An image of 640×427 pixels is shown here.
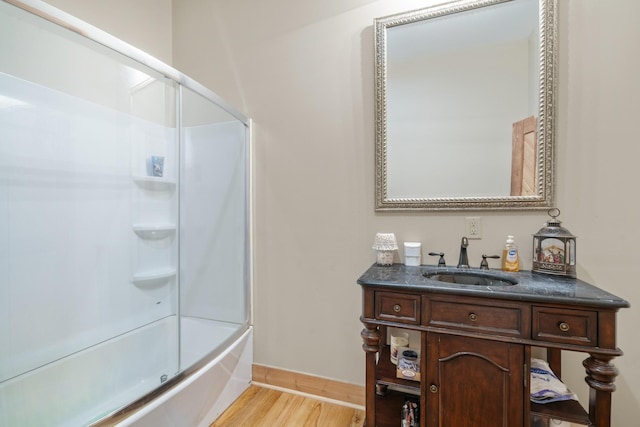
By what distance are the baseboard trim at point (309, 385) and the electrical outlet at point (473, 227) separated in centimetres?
107

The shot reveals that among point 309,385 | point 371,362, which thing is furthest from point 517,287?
point 309,385

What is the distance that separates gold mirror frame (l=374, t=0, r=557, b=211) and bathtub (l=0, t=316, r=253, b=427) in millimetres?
1293

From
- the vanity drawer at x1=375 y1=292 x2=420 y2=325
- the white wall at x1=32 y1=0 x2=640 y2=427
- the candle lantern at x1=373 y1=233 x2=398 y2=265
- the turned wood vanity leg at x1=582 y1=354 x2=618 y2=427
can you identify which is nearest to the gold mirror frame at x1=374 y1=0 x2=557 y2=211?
the white wall at x1=32 y1=0 x2=640 y2=427

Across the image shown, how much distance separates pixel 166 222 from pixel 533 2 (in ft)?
7.58

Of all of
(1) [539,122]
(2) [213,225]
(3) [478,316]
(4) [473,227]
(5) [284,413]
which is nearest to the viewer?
(3) [478,316]

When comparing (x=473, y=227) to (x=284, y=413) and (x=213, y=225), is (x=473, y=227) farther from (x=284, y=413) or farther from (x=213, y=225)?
(x=213, y=225)

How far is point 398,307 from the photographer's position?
1.15 m

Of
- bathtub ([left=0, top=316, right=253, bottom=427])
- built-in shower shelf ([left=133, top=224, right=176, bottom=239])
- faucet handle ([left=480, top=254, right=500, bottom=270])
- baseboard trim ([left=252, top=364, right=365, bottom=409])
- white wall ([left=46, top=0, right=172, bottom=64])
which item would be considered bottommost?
baseboard trim ([left=252, top=364, right=365, bottom=409])

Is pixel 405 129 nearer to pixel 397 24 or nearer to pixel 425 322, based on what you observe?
pixel 397 24

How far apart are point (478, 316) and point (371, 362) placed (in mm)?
489

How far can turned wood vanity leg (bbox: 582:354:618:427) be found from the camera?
922 millimetres

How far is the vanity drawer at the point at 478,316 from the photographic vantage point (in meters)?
1.00

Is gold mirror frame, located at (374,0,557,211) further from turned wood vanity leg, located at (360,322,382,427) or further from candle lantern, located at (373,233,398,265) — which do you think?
turned wood vanity leg, located at (360,322,382,427)

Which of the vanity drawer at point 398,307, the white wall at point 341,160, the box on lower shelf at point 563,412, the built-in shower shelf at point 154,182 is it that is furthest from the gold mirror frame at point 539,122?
the built-in shower shelf at point 154,182
